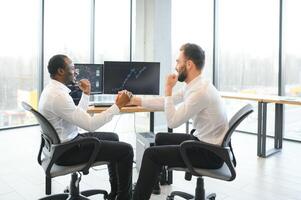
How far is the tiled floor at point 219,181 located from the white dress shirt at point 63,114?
3.05 ft

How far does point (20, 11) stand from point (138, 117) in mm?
2735

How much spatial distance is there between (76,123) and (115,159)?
1.27ft

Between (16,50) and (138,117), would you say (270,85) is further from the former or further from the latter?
(16,50)

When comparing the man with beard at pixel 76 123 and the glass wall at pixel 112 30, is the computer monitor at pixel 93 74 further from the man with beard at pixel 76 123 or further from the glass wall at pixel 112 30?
the glass wall at pixel 112 30

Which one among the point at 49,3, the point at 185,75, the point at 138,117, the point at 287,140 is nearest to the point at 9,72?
the point at 49,3

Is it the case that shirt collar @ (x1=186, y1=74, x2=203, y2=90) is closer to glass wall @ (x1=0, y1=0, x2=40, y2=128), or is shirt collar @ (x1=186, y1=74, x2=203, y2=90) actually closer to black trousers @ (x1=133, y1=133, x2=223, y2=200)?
black trousers @ (x1=133, y1=133, x2=223, y2=200)

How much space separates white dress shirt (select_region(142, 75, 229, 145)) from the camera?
6.99 ft

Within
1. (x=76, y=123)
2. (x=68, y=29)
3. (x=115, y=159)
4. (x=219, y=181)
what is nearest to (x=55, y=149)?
(x=76, y=123)

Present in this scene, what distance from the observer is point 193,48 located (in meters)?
2.29

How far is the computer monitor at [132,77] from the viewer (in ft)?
10.8

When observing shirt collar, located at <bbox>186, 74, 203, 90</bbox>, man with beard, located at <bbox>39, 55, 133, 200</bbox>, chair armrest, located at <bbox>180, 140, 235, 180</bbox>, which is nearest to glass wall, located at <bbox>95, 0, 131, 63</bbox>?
man with beard, located at <bbox>39, 55, 133, 200</bbox>

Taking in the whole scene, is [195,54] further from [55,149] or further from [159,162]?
[55,149]

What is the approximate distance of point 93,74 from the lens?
10.9 feet

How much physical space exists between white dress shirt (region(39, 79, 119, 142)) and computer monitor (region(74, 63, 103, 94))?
1004 mm
